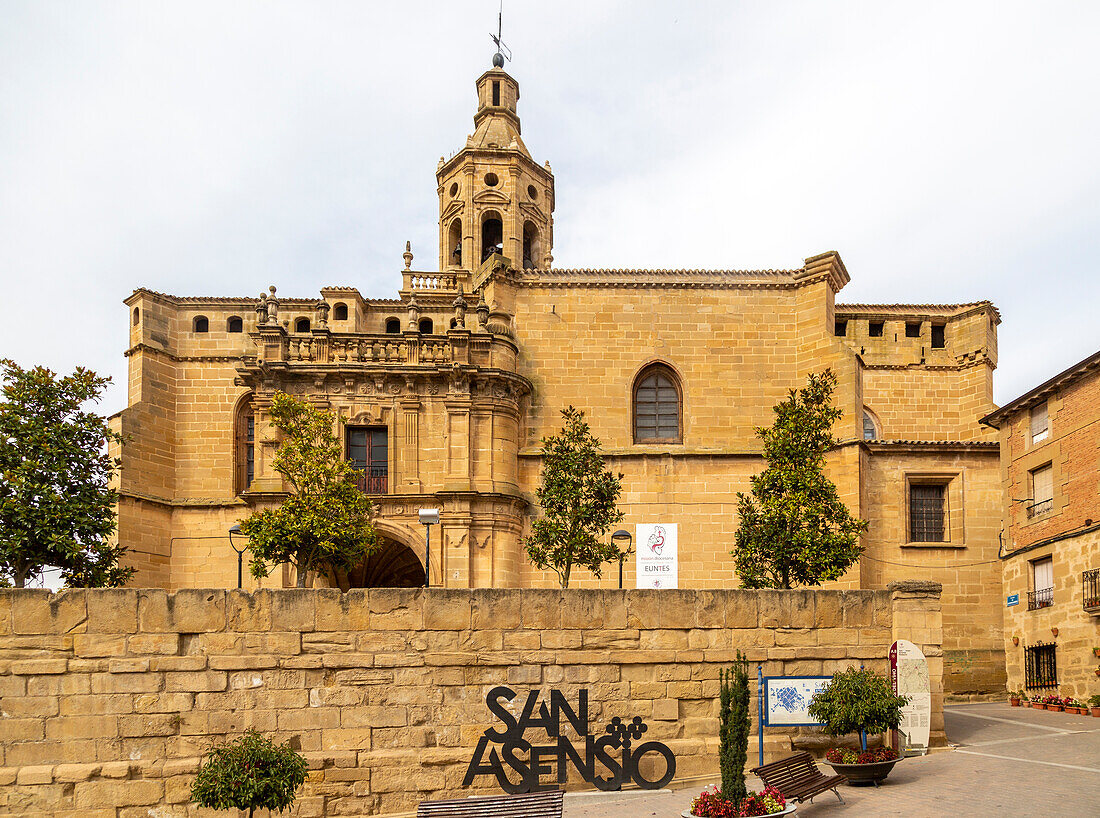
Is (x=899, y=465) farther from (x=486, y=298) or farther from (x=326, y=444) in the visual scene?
(x=326, y=444)

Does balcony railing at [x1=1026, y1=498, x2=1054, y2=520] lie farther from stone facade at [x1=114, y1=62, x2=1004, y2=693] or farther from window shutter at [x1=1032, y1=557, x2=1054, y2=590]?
stone facade at [x1=114, y1=62, x2=1004, y2=693]

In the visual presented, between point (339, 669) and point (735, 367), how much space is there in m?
21.0

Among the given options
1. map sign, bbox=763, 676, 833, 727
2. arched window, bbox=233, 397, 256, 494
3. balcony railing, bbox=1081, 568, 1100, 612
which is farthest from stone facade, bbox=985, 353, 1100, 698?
arched window, bbox=233, 397, 256, 494

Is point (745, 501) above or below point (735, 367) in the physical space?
below

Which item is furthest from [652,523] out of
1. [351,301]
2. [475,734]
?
[475,734]

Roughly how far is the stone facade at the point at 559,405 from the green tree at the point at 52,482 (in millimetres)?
4598

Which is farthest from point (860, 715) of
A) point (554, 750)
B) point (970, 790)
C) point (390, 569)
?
point (390, 569)

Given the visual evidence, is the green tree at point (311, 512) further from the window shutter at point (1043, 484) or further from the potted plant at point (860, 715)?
the window shutter at point (1043, 484)

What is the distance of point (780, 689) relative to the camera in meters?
15.7

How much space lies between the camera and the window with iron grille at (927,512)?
31844 millimetres

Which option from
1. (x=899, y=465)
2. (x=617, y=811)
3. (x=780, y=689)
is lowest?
(x=617, y=811)

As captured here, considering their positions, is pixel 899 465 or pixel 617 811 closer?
pixel 617 811

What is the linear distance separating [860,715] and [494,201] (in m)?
32.5

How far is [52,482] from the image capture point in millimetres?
24984
